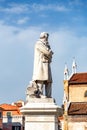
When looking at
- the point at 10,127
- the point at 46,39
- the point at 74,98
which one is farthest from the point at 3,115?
the point at 46,39

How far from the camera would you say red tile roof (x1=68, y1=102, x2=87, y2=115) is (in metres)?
75.0

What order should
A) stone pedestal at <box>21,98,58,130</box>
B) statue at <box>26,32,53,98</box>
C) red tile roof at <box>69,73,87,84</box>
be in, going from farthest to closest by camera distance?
red tile roof at <box>69,73,87,84</box>, statue at <box>26,32,53,98</box>, stone pedestal at <box>21,98,58,130</box>

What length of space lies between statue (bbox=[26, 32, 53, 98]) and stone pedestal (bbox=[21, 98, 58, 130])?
486 millimetres

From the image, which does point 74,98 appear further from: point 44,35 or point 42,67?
point 42,67

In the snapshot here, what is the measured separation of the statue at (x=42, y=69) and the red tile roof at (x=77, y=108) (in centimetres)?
5867

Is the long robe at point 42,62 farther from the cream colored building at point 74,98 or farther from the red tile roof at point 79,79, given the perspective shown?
the red tile roof at point 79,79

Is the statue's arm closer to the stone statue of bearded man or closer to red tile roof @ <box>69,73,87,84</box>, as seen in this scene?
the stone statue of bearded man

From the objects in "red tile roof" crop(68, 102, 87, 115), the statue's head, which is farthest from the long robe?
"red tile roof" crop(68, 102, 87, 115)

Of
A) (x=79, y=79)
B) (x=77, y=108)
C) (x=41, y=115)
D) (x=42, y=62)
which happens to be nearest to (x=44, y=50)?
(x=42, y=62)

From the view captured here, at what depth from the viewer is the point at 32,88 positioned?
16.0 m

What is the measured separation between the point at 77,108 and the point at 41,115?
203 ft

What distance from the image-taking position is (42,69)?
53.8 ft

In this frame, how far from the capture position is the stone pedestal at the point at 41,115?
15.7m

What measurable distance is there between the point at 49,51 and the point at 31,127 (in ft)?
8.25
